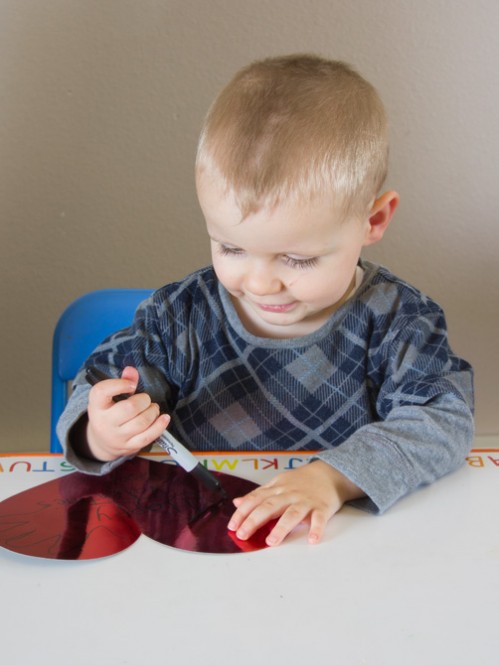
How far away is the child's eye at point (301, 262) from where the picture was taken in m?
0.75

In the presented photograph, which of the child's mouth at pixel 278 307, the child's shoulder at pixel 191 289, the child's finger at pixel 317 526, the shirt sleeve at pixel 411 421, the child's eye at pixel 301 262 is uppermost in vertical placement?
the child's eye at pixel 301 262

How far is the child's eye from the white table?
8.5 inches

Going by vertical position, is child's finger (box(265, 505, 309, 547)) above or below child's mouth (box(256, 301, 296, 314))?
below

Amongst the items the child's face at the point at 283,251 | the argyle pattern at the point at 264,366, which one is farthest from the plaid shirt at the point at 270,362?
the child's face at the point at 283,251

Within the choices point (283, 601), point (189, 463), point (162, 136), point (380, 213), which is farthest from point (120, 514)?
point (162, 136)

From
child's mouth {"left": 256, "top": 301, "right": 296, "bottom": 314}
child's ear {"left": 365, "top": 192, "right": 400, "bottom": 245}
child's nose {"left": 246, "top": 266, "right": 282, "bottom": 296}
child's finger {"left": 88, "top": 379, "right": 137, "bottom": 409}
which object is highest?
child's ear {"left": 365, "top": 192, "right": 400, "bottom": 245}

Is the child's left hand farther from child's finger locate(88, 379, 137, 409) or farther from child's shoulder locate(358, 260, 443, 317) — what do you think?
child's shoulder locate(358, 260, 443, 317)

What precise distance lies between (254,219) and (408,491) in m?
0.26

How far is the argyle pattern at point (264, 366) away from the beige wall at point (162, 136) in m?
0.51

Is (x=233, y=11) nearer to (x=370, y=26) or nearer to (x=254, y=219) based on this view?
(x=370, y=26)

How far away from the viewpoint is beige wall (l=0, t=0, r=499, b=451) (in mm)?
1313

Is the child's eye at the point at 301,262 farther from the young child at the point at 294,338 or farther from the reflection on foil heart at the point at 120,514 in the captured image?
the reflection on foil heart at the point at 120,514

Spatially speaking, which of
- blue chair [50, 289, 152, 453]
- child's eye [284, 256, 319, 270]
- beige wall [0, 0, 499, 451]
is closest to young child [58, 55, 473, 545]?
child's eye [284, 256, 319, 270]

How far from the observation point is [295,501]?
678 mm
